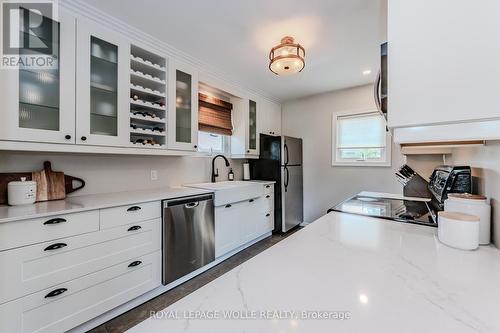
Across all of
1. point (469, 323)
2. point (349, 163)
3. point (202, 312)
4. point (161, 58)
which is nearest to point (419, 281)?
point (469, 323)

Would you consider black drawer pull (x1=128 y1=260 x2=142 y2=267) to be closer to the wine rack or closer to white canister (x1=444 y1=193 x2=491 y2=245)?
the wine rack

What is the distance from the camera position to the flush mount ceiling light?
6.52ft

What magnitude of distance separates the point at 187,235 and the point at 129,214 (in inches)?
25.2

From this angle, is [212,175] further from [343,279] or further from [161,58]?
[343,279]

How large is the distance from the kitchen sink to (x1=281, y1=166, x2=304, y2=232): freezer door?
21.2 inches

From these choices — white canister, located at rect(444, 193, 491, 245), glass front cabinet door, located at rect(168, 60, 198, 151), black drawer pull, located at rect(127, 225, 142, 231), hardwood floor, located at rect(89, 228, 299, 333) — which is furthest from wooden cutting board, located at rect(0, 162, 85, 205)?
white canister, located at rect(444, 193, 491, 245)

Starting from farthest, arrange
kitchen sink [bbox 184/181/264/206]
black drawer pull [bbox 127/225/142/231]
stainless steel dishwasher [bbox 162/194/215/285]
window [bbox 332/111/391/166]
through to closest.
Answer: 1. window [bbox 332/111/391/166]
2. kitchen sink [bbox 184/181/264/206]
3. stainless steel dishwasher [bbox 162/194/215/285]
4. black drawer pull [bbox 127/225/142/231]

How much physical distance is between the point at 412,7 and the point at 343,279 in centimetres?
83

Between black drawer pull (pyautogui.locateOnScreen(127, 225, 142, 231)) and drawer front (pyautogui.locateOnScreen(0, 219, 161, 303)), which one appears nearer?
drawer front (pyautogui.locateOnScreen(0, 219, 161, 303))

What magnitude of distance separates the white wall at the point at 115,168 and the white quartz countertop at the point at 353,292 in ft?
6.50

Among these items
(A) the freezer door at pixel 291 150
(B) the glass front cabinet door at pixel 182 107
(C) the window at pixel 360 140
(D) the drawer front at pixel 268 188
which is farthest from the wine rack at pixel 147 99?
(C) the window at pixel 360 140

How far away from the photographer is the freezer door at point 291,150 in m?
3.55

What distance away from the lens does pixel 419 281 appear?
62 cm

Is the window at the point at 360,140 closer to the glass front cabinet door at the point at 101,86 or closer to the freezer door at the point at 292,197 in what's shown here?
the freezer door at the point at 292,197
